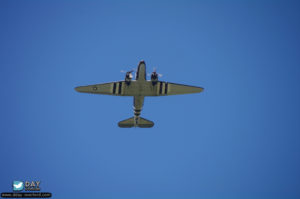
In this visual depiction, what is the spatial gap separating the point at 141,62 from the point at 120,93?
3.84 metres

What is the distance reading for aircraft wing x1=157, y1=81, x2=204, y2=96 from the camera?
1412 inches

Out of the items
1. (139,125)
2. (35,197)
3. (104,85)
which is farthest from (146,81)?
(35,197)

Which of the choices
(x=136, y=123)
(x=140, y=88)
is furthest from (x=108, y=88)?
(x=136, y=123)

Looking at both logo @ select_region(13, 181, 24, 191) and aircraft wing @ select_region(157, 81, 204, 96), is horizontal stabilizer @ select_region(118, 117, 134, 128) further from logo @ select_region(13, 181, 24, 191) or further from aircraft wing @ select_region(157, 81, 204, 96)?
logo @ select_region(13, 181, 24, 191)

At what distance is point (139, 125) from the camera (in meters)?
41.1

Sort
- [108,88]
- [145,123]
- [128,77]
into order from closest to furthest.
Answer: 1. [128,77]
2. [108,88]
3. [145,123]

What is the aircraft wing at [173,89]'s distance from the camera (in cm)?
3588

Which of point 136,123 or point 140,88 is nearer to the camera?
point 140,88

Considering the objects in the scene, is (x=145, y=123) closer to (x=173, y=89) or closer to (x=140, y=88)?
(x=173, y=89)

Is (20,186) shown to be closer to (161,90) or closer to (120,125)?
(120,125)

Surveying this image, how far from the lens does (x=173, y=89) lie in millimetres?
36531

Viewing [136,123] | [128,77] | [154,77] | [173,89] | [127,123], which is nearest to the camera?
[128,77]

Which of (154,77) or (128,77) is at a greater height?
(154,77)

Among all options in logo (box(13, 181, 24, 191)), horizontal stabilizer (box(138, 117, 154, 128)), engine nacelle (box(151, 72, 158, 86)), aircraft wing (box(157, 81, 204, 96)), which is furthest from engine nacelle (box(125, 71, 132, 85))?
logo (box(13, 181, 24, 191))
